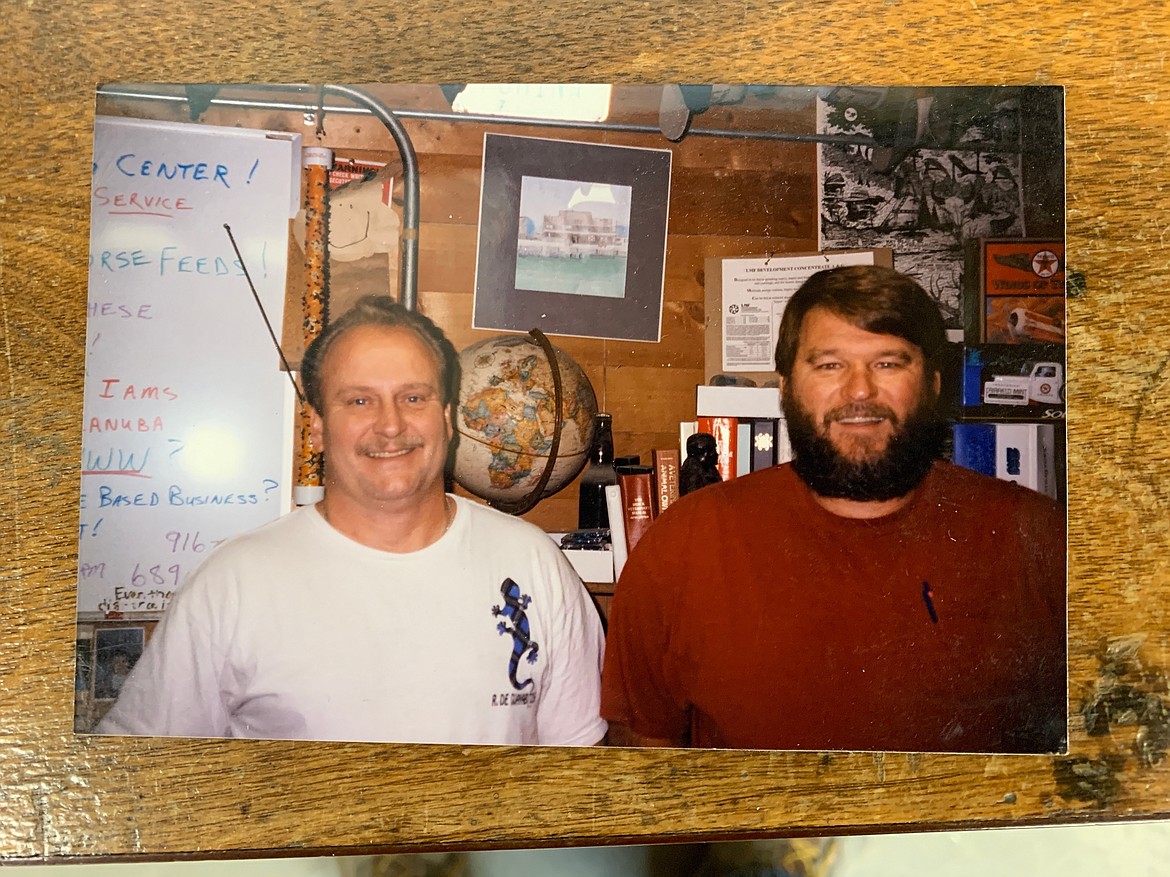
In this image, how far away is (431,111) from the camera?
66cm

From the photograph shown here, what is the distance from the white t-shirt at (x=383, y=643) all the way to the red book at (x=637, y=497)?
67 mm

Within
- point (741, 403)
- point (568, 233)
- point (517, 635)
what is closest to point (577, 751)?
point (517, 635)

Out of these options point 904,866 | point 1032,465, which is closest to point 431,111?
point 1032,465

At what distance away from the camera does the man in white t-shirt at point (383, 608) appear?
640mm

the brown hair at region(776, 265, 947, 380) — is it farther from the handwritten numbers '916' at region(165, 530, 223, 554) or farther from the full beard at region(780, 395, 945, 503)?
the handwritten numbers '916' at region(165, 530, 223, 554)

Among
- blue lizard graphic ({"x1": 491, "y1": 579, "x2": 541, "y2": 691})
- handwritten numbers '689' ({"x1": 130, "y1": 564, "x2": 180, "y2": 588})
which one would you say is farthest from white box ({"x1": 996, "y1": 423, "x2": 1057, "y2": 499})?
handwritten numbers '689' ({"x1": 130, "y1": 564, "x2": 180, "y2": 588})

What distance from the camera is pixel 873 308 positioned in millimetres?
639

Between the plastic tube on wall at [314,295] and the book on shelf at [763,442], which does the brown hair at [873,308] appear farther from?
the plastic tube on wall at [314,295]

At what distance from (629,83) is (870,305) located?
0.28m

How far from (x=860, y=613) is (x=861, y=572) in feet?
0.11

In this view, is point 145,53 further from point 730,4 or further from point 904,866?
point 904,866

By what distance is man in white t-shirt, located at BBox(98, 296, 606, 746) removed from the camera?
2.10 feet

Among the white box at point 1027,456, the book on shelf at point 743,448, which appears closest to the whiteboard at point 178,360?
the book on shelf at point 743,448

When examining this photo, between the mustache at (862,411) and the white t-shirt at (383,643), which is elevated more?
the mustache at (862,411)
